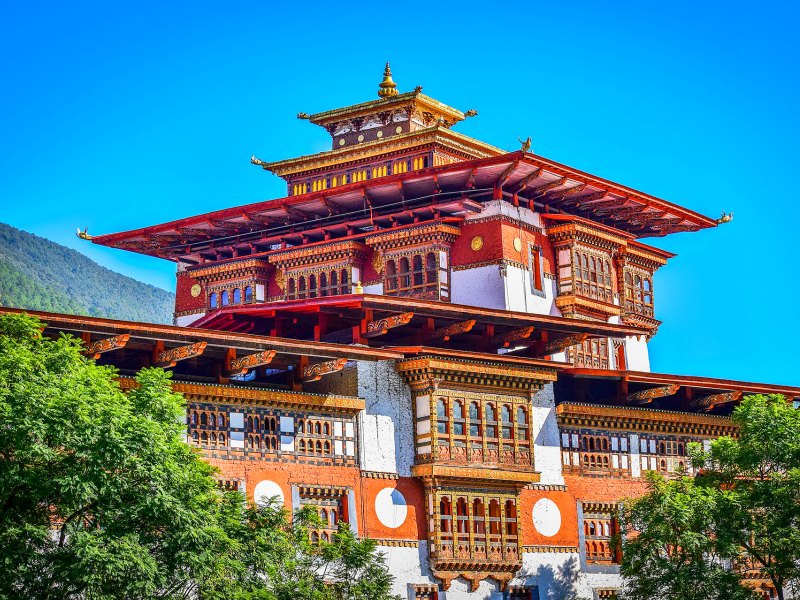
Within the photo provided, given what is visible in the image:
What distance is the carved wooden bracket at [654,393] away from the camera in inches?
1642

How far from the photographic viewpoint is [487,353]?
3844 centimetres

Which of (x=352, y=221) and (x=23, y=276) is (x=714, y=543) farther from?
(x=23, y=276)

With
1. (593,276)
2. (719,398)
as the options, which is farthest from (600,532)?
(593,276)

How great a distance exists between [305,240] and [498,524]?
16.9m

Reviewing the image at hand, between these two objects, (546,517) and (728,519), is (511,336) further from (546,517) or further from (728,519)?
(728,519)

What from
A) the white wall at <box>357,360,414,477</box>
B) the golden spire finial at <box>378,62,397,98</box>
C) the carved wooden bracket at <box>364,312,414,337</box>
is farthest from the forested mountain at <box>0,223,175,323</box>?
the white wall at <box>357,360,414,477</box>

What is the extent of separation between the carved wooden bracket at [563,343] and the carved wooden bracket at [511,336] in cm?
97

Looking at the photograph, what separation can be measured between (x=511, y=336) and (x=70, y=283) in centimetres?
7315

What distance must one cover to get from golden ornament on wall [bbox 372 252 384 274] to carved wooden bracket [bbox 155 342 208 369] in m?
17.0

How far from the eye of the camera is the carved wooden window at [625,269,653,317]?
171ft

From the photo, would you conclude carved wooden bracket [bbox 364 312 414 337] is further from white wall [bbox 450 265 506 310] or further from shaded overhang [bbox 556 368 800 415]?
white wall [bbox 450 265 506 310]

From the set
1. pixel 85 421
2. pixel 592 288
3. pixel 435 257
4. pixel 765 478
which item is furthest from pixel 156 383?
pixel 592 288

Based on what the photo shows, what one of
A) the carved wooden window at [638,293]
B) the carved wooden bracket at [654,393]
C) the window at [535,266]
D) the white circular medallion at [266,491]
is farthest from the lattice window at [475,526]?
the carved wooden window at [638,293]

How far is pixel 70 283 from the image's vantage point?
107875mm
